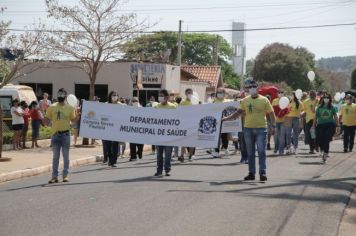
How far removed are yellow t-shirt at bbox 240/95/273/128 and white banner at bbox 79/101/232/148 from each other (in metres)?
1.75

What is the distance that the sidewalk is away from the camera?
14893mm

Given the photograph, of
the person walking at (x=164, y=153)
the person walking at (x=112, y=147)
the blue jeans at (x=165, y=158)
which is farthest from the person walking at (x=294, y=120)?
the blue jeans at (x=165, y=158)

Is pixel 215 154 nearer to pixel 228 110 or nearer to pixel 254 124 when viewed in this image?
pixel 228 110

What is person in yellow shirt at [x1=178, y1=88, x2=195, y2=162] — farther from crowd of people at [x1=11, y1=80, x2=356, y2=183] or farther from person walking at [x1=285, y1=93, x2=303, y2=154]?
person walking at [x1=285, y1=93, x2=303, y2=154]

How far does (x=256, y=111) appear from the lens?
12828 millimetres

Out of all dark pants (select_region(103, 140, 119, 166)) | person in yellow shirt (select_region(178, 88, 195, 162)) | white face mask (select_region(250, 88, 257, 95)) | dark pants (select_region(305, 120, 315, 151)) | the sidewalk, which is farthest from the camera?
dark pants (select_region(305, 120, 315, 151))

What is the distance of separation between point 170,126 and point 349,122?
9.11 meters

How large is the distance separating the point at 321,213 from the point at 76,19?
22584mm

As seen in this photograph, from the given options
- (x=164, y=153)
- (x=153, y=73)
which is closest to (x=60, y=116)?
(x=164, y=153)

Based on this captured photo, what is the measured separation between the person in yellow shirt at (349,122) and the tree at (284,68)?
6198cm

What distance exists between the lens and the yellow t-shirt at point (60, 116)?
13.1 meters

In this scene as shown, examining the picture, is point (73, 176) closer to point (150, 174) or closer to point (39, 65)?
point (150, 174)

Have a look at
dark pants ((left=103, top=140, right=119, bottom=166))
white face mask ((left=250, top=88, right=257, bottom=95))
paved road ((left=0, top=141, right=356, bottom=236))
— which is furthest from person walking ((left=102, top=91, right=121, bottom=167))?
white face mask ((left=250, top=88, right=257, bottom=95))

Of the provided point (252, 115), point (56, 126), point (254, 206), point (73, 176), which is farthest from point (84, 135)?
point (254, 206)
